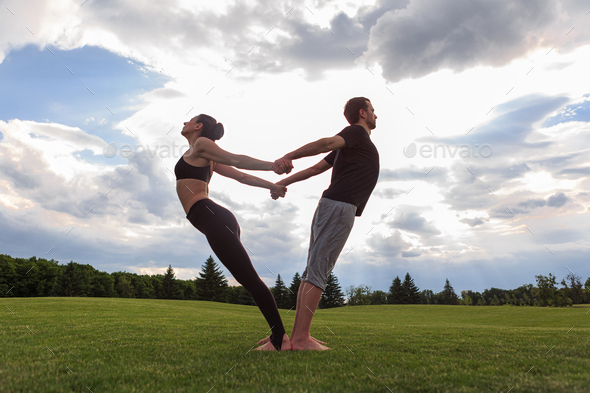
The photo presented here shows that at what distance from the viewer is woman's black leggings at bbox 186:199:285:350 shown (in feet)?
11.9

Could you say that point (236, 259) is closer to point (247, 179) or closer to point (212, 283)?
point (247, 179)

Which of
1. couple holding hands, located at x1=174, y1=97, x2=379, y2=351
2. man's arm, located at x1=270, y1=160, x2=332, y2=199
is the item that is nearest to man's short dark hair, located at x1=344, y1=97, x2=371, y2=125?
couple holding hands, located at x1=174, y1=97, x2=379, y2=351

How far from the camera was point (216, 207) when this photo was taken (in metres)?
3.89

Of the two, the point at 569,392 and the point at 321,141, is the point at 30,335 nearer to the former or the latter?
the point at 321,141

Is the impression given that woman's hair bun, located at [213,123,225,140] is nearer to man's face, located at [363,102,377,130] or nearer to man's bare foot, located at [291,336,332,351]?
man's face, located at [363,102,377,130]

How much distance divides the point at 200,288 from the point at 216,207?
197 ft

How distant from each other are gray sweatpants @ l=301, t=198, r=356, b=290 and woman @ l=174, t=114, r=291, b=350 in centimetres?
61

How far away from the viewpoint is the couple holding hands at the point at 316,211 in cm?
364

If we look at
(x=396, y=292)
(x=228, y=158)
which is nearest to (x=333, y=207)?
(x=228, y=158)

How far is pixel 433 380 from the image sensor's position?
226 centimetres

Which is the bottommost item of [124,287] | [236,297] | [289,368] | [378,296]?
[236,297]

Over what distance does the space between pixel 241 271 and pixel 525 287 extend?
85522 millimetres

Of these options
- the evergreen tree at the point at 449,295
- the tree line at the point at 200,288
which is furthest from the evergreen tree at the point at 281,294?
the evergreen tree at the point at 449,295

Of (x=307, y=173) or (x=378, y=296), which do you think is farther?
(x=378, y=296)
